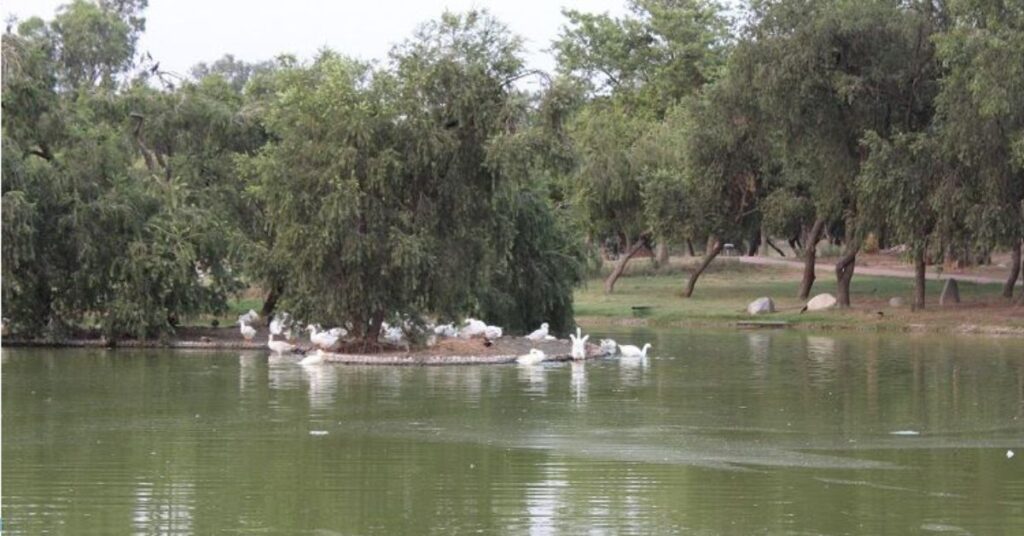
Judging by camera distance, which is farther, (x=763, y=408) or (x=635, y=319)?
(x=635, y=319)

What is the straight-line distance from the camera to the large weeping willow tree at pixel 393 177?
30.7 metres

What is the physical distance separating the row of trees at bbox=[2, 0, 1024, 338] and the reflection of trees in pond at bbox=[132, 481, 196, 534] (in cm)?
1467

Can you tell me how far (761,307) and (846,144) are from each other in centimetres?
587

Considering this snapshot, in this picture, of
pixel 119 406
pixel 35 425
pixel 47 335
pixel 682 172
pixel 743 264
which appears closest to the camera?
pixel 35 425

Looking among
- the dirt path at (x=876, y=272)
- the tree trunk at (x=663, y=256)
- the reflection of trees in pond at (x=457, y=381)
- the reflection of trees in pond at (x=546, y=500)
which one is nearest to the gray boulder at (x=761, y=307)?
the dirt path at (x=876, y=272)

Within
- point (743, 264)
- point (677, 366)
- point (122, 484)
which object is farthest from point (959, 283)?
point (122, 484)

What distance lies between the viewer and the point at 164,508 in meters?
14.6

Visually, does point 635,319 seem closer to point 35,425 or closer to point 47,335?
point 47,335

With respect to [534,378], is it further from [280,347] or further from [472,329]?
[280,347]

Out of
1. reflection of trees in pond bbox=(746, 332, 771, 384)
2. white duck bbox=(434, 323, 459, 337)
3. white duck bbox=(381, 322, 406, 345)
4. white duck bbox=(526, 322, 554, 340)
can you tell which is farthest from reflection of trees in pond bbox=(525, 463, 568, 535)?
white duck bbox=(526, 322, 554, 340)

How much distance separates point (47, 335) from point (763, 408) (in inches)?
697

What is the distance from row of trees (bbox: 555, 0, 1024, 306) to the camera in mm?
41250

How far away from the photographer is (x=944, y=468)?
57.5 ft

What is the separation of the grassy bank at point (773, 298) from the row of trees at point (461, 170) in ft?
4.71
